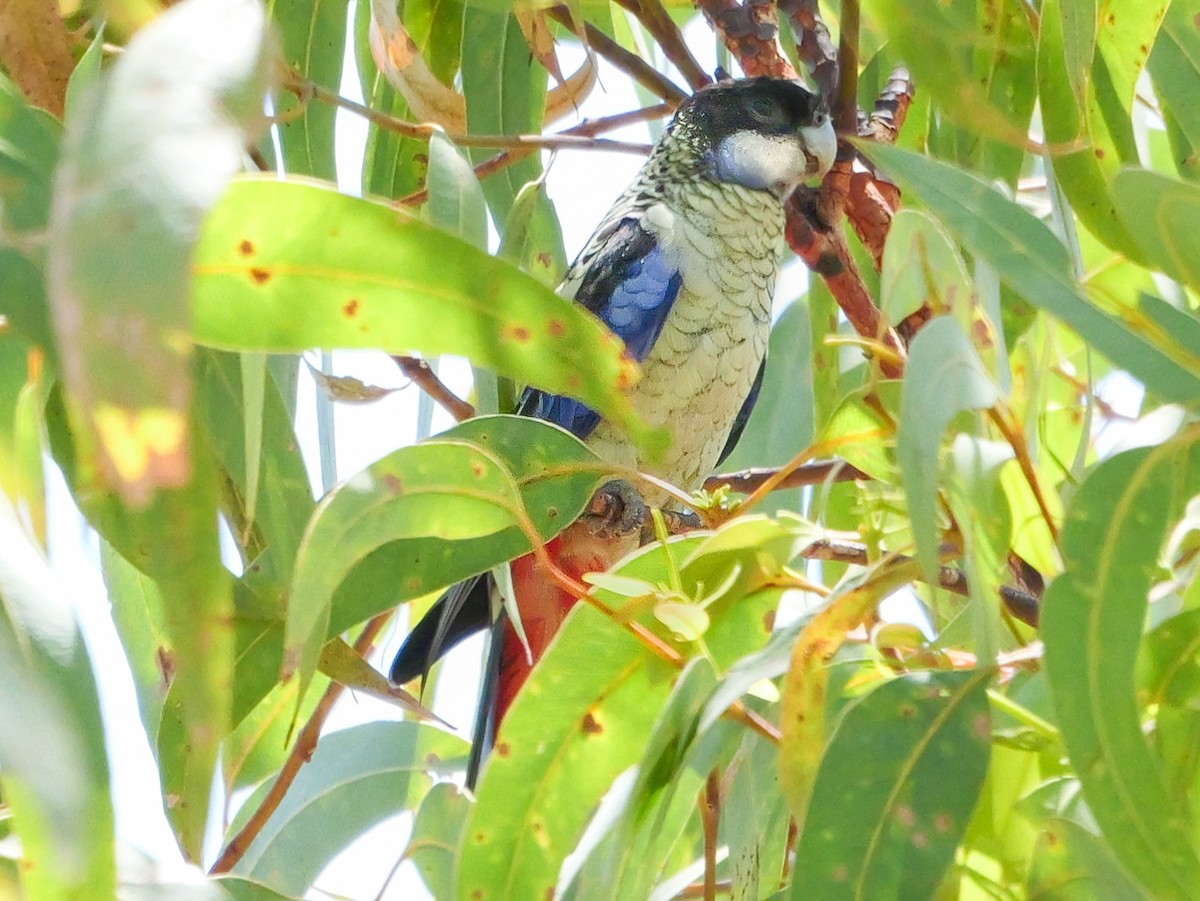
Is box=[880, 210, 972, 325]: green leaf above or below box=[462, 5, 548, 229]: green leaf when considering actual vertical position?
below

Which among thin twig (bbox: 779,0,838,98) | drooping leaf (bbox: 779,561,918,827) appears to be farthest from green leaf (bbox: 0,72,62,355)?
thin twig (bbox: 779,0,838,98)

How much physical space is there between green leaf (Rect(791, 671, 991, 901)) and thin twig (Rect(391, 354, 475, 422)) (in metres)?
0.64

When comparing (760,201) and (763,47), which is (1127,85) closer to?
(763,47)

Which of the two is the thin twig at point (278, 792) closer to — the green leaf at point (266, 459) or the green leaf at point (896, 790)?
the green leaf at point (266, 459)

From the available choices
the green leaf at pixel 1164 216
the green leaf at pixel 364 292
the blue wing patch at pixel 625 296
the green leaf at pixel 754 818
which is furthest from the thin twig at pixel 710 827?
the blue wing patch at pixel 625 296

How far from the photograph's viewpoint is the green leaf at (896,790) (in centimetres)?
70

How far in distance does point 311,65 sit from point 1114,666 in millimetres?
898

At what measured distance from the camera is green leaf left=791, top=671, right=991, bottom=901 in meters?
0.70

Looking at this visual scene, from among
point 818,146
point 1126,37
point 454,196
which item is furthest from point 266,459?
point 818,146

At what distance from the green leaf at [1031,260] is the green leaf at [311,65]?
61cm

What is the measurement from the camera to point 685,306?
1677 mm

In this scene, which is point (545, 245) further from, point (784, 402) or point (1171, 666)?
point (1171, 666)

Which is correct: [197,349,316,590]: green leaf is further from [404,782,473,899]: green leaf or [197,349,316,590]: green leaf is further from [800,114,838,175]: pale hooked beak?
[800,114,838,175]: pale hooked beak

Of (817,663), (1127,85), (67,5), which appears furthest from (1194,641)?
(67,5)
